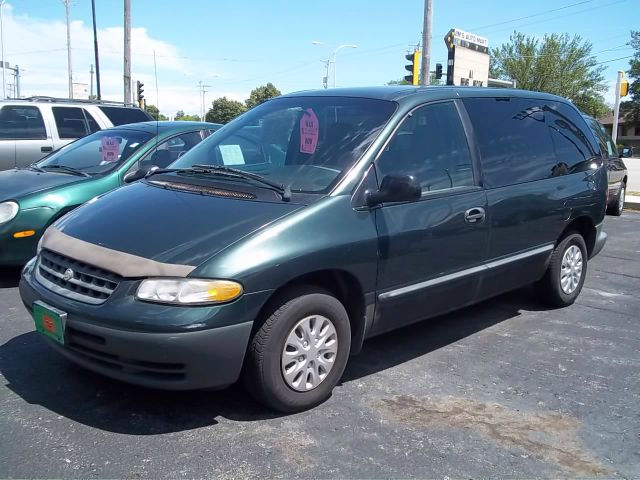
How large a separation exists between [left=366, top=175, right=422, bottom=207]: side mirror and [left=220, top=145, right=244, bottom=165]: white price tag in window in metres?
1.05

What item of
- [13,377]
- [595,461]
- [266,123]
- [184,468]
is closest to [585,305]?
[595,461]

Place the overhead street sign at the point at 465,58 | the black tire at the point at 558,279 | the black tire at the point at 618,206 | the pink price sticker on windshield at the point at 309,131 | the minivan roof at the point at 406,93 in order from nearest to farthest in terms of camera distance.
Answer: the pink price sticker on windshield at the point at 309,131 < the minivan roof at the point at 406,93 < the black tire at the point at 558,279 < the black tire at the point at 618,206 < the overhead street sign at the point at 465,58

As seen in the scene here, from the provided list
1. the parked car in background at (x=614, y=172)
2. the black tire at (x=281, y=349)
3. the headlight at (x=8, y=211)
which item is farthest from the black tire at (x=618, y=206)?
the headlight at (x=8, y=211)

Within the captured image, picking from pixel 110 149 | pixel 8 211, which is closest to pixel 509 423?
pixel 8 211

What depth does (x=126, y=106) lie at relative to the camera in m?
10.1

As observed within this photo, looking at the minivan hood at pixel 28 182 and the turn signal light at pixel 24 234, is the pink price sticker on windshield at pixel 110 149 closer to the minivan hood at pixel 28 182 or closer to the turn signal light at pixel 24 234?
the minivan hood at pixel 28 182

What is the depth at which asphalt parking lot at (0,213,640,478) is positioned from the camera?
2877 mm

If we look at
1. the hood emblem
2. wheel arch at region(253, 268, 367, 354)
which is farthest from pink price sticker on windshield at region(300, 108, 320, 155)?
the hood emblem

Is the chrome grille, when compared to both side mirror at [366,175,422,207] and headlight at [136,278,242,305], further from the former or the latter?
side mirror at [366,175,422,207]

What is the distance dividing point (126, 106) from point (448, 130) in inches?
284

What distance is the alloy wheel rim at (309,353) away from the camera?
328 cm

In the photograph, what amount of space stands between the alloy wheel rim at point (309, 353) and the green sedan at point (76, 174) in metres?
2.34

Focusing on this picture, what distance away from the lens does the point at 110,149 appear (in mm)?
6465

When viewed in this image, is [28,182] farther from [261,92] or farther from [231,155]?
[261,92]
